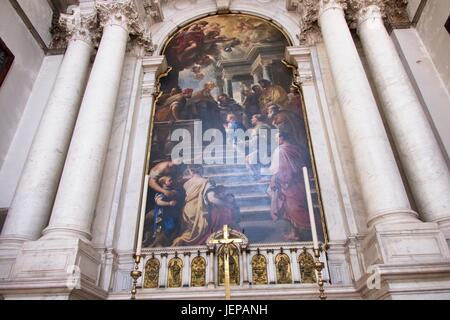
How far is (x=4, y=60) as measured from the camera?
5.92m

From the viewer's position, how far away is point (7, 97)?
5992mm

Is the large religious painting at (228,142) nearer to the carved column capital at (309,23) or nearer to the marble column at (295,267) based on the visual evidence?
the marble column at (295,267)

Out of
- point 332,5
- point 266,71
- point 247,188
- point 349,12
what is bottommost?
A: point 247,188

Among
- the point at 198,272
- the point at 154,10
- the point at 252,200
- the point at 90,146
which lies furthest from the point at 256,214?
the point at 154,10

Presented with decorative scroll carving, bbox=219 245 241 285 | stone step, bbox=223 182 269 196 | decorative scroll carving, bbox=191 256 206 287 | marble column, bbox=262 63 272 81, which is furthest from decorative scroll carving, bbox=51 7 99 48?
decorative scroll carving, bbox=219 245 241 285

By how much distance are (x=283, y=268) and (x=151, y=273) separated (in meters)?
1.72

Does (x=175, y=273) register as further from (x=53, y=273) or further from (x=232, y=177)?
(x=232, y=177)

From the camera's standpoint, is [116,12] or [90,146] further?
[116,12]

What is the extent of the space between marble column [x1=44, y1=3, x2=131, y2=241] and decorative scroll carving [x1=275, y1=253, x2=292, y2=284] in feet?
7.93

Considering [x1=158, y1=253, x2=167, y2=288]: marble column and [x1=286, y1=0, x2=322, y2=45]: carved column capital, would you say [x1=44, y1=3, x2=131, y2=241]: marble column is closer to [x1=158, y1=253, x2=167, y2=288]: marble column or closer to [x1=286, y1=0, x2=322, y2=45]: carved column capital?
[x1=158, y1=253, x2=167, y2=288]: marble column

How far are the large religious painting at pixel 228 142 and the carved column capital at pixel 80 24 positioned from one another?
1.51 m

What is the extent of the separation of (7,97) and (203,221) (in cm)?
388

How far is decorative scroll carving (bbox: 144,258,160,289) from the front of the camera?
4662 mm
